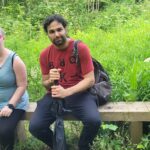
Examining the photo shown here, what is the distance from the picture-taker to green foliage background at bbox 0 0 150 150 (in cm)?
493

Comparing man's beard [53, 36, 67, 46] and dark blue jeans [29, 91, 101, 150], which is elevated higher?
man's beard [53, 36, 67, 46]

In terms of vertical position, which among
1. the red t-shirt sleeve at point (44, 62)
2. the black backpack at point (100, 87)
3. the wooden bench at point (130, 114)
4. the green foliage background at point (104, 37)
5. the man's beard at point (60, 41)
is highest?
the man's beard at point (60, 41)

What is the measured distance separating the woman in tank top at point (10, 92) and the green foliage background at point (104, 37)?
90cm

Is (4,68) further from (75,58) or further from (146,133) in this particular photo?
(146,133)

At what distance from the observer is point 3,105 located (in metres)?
4.36

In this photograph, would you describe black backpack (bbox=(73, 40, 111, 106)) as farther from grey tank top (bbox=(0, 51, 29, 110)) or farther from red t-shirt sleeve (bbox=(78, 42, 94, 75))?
grey tank top (bbox=(0, 51, 29, 110))

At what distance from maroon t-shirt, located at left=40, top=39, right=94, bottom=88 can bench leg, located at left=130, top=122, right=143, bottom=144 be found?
0.76m

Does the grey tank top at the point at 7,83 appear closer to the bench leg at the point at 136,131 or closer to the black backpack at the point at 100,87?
the black backpack at the point at 100,87

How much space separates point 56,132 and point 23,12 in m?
7.73

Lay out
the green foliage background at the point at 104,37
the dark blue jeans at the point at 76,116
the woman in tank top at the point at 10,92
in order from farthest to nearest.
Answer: the green foliage background at the point at 104,37 < the woman in tank top at the point at 10,92 < the dark blue jeans at the point at 76,116

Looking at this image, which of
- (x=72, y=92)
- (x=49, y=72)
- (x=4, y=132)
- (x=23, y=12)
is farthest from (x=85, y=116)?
(x=23, y=12)

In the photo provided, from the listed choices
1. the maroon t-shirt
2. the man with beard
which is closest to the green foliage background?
the man with beard

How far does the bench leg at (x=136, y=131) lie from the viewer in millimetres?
4327

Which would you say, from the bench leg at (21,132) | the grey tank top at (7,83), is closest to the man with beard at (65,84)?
the grey tank top at (7,83)
